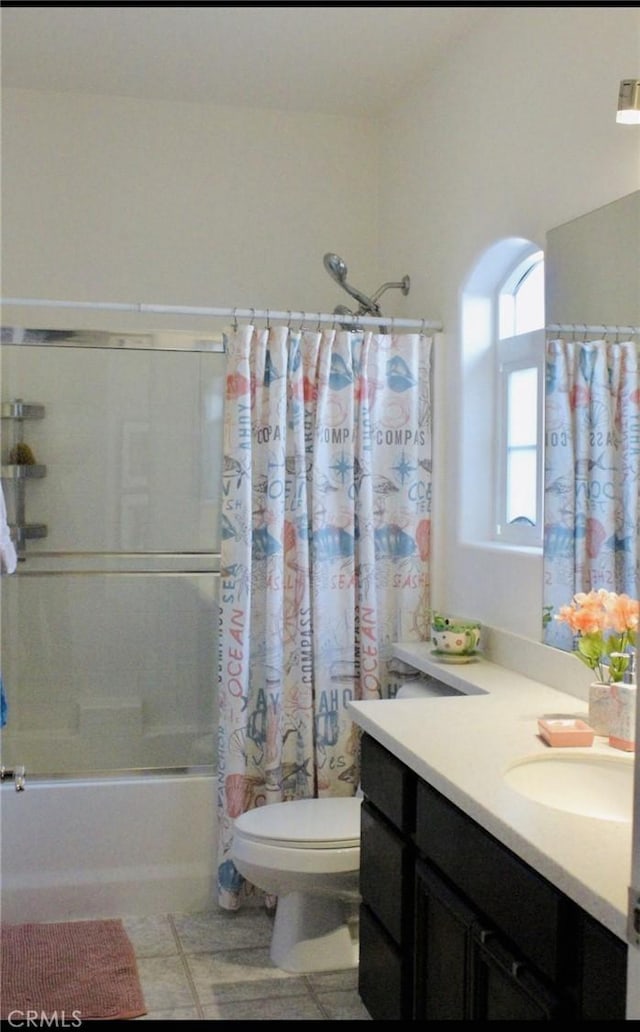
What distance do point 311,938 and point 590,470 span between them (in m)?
1.50

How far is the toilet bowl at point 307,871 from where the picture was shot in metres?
2.77

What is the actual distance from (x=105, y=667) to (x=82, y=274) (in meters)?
1.47

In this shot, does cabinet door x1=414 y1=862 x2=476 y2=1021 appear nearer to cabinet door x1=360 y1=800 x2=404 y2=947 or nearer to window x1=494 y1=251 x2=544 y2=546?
cabinet door x1=360 y1=800 x2=404 y2=947

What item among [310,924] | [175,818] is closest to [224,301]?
[175,818]

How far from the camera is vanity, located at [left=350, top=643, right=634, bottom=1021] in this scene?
59.2 inches

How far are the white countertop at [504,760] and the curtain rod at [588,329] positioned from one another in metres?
0.88

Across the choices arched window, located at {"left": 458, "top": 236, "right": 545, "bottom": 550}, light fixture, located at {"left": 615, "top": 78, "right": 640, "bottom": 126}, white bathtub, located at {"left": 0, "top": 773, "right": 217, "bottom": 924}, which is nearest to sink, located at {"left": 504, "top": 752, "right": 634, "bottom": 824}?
arched window, located at {"left": 458, "top": 236, "right": 545, "bottom": 550}

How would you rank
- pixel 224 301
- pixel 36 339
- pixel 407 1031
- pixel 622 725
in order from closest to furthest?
pixel 407 1031 → pixel 622 725 → pixel 36 339 → pixel 224 301

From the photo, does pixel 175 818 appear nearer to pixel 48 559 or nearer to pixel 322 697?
pixel 322 697

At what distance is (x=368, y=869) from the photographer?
2.52 metres

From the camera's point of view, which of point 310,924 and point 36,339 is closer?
point 310,924

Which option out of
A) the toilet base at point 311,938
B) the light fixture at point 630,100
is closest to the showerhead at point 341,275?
the light fixture at point 630,100

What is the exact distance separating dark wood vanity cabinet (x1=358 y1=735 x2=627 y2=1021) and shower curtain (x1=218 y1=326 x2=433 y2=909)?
788mm

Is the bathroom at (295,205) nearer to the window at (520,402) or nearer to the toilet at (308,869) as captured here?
the window at (520,402)
